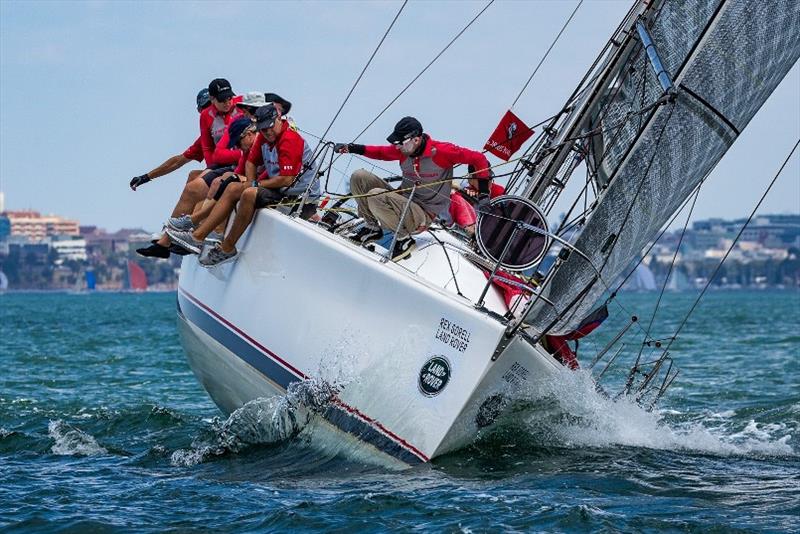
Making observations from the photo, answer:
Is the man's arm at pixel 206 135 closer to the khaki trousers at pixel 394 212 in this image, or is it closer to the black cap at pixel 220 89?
the black cap at pixel 220 89

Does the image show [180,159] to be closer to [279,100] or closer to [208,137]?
[208,137]

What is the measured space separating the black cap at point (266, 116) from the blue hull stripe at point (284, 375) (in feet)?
3.84

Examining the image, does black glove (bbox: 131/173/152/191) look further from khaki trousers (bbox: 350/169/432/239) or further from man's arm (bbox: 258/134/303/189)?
khaki trousers (bbox: 350/169/432/239)

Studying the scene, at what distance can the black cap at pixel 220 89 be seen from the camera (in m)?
8.69

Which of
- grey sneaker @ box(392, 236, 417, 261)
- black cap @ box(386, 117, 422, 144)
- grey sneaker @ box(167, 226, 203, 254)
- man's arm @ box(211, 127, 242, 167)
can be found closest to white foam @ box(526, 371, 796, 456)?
grey sneaker @ box(392, 236, 417, 261)

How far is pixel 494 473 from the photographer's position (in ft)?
21.7

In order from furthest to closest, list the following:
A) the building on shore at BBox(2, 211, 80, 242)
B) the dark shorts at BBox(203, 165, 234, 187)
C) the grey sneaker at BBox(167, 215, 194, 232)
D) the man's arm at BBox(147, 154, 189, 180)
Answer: the building on shore at BBox(2, 211, 80, 242) < the man's arm at BBox(147, 154, 189, 180) < the dark shorts at BBox(203, 165, 234, 187) < the grey sneaker at BBox(167, 215, 194, 232)

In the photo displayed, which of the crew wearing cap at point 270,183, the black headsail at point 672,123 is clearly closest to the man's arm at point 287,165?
the crew wearing cap at point 270,183

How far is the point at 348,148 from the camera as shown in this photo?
7.88 metres

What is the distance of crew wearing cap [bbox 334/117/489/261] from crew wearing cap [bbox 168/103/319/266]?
1.20 ft

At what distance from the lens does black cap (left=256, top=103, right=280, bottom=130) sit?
756 cm

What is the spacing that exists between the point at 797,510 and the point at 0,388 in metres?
9.07

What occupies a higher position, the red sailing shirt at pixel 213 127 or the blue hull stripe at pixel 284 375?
the red sailing shirt at pixel 213 127

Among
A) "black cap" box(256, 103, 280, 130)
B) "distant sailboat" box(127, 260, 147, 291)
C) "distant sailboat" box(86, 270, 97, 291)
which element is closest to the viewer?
"black cap" box(256, 103, 280, 130)
